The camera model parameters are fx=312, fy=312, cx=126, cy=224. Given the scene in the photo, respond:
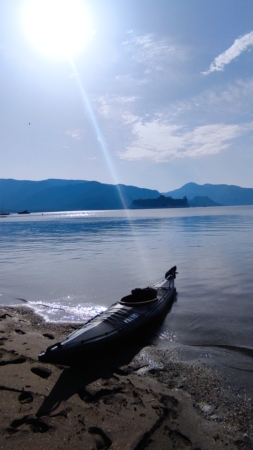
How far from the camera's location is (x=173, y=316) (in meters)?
13.0

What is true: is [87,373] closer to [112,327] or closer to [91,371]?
[91,371]

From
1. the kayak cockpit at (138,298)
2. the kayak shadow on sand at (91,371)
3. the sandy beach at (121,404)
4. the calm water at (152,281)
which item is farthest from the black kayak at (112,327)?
the calm water at (152,281)

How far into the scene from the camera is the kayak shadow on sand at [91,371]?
659cm

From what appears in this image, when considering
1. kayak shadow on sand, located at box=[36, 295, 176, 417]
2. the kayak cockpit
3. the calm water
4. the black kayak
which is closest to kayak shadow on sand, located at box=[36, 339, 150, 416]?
kayak shadow on sand, located at box=[36, 295, 176, 417]

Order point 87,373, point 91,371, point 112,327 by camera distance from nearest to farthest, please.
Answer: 1. point 87,373
2. point 91,371
3. point 112,327

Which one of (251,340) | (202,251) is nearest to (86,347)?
(251,340)

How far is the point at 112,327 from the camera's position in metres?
9.41

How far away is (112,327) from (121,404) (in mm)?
3082

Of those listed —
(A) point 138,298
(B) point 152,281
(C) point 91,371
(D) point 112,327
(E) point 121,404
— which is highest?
(A) point 138,298

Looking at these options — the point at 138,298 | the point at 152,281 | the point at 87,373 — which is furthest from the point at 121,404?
the point at 152,281

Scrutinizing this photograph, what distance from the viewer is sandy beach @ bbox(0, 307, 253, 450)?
5402 mm

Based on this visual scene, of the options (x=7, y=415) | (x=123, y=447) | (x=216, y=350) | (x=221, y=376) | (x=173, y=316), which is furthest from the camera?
(x=173, y=316)

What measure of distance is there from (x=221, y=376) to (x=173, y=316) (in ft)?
16.3

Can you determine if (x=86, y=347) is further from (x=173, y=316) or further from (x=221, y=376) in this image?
(x=173, y=316)
